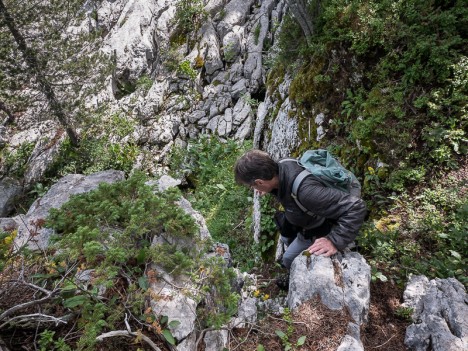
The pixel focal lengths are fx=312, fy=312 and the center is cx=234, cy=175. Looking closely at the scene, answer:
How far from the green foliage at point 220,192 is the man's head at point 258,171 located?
330 cm

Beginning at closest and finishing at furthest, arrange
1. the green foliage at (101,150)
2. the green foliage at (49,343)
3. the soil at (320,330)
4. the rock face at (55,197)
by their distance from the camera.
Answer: the green foliage at (49,343), the soil at (320,330), the rock face at (55,197), the green foliage at (101,150)

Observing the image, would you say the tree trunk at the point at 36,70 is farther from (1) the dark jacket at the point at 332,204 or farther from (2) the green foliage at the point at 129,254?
(1) the dark jacket at the point at 332,204

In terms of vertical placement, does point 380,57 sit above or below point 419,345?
above

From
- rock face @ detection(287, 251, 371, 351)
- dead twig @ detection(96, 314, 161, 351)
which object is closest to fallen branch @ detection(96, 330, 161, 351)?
dead twig @ detection(96, 314, 161, 351)

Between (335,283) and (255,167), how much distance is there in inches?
57.6

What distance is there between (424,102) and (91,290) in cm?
525

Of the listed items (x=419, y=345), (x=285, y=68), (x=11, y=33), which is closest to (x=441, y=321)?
(x=419, y=345)

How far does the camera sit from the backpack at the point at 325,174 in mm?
Answer: 3303

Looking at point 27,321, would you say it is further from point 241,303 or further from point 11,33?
point 11,33

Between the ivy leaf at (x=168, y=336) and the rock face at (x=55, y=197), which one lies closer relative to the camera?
the ivy leaf at (x=168, y=336)

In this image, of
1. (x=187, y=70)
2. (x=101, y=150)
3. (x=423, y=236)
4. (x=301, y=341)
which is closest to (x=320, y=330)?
(x=301, y=341)

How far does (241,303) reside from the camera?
3426 mm

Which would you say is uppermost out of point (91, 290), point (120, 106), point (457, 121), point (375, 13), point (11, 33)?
point (11, 33)

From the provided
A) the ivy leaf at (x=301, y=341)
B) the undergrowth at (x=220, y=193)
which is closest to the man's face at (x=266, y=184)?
the ivy leaf at (x=301, y=341)
